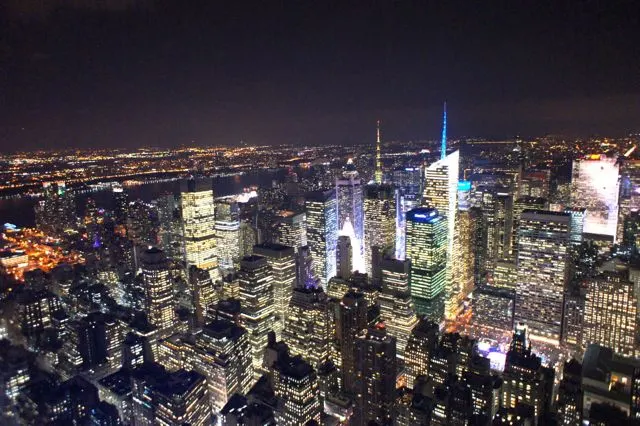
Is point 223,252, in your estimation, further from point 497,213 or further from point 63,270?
point 497,213

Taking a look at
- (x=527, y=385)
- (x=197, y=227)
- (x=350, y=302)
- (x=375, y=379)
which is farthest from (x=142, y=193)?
(x=527, y=385)

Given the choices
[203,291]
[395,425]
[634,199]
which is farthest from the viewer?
[634,199]

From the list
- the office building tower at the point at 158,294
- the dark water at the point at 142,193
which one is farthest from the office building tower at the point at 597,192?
the dark water at the point at 142,193

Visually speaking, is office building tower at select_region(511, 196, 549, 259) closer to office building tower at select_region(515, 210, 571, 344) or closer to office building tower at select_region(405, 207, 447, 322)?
office building tower at select_region(515, 210, 571, 344)

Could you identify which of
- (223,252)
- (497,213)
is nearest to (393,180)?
(497,213)

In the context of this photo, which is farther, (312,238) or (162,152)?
(162,152)

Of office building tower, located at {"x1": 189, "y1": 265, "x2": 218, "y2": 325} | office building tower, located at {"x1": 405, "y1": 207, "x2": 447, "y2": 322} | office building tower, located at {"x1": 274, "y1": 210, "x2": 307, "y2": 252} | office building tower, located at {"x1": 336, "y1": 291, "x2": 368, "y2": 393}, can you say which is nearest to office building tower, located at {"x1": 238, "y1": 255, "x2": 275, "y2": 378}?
office building tower, located at {"x1": 189, "y1": 265, "x2": 218, "y2": 325}

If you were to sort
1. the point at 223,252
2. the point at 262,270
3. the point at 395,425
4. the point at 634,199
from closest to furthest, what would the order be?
the point at 395,425
the point at 262,270
the point at 634,199
the point at 223,252
